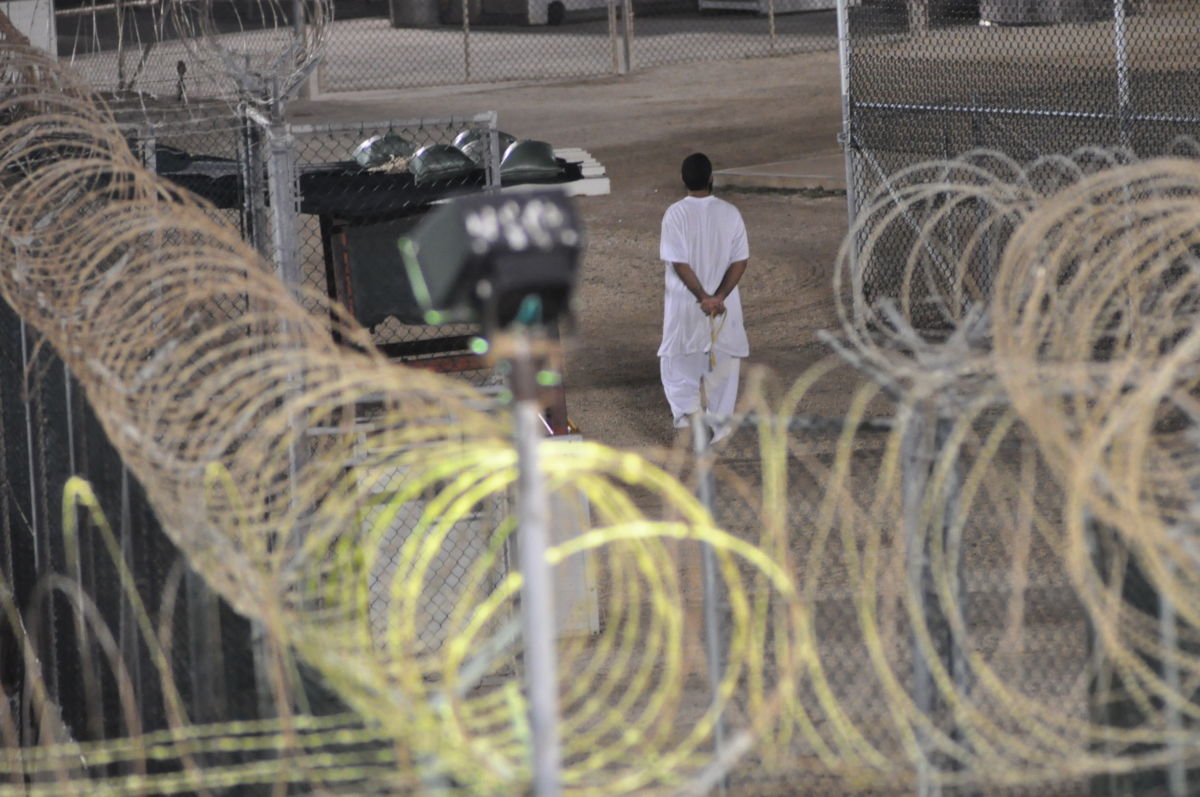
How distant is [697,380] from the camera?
9695 mm

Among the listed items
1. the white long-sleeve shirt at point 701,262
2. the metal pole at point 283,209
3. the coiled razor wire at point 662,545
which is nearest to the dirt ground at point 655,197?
the white long-sleeve shirt at point 701,262

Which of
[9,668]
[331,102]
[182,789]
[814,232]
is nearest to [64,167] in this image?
[182,789]

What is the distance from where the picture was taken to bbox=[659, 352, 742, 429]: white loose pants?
9672 mm

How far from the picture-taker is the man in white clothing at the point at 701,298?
941 cm

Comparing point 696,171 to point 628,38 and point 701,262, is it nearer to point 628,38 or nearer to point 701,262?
point 701,262

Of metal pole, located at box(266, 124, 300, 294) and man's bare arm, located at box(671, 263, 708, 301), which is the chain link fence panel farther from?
metal pole, located at box(266, 124, 300, 294)

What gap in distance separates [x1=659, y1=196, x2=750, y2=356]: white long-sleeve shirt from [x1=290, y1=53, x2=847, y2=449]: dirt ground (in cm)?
75

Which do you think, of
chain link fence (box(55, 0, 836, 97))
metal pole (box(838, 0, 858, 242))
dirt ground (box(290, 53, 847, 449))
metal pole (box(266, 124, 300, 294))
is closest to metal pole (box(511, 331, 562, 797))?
metal pole (box(266, 124, 300, 294))

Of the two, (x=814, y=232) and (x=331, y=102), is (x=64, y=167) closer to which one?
(x=814, y=232)

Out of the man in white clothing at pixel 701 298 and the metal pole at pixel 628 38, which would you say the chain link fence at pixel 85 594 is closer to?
the man in white clothing at pixel 701 298

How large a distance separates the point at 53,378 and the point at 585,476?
3.21 meters

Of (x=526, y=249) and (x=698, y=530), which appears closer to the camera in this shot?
(x=526, y=249)

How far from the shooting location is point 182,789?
4293 millimetres

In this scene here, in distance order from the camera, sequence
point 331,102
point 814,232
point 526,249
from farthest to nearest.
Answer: point 331,102, point 814,232, point 526,249
